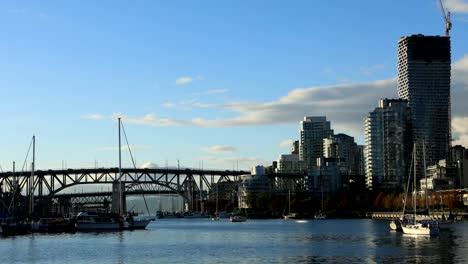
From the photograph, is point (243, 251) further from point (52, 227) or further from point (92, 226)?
point (52, 227)

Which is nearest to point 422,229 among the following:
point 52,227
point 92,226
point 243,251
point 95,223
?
point 243,251

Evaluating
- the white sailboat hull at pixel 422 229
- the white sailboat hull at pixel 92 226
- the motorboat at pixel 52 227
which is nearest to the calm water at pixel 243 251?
the white sailboat hull at pixel 422 229

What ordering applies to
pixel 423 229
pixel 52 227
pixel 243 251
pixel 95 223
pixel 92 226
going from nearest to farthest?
pixel 243 251, pixel 423 229, pixel 92 226, pixel 95 223, pixel 52 227

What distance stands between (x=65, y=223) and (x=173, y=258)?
270 ft

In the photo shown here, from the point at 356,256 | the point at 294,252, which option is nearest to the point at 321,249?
the point at 294,252

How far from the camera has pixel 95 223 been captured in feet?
518

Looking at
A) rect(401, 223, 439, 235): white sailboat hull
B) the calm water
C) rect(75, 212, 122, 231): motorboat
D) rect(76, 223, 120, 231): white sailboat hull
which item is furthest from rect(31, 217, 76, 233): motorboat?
rect(401, 223, 439, 235): white sailboat hull

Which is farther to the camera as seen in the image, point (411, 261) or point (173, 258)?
point (173, 258)

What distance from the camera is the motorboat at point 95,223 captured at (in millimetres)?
157875

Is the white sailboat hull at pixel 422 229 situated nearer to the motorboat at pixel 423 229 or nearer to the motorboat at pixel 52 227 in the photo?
the motorboat at pixel 423 229

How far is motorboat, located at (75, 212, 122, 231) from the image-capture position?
157875 millimetres

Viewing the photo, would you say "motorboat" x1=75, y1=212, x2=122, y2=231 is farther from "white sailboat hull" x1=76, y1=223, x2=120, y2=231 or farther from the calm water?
the calm water

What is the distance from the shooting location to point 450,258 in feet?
253

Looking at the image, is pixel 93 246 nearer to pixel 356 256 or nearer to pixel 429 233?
pixel 356 256
